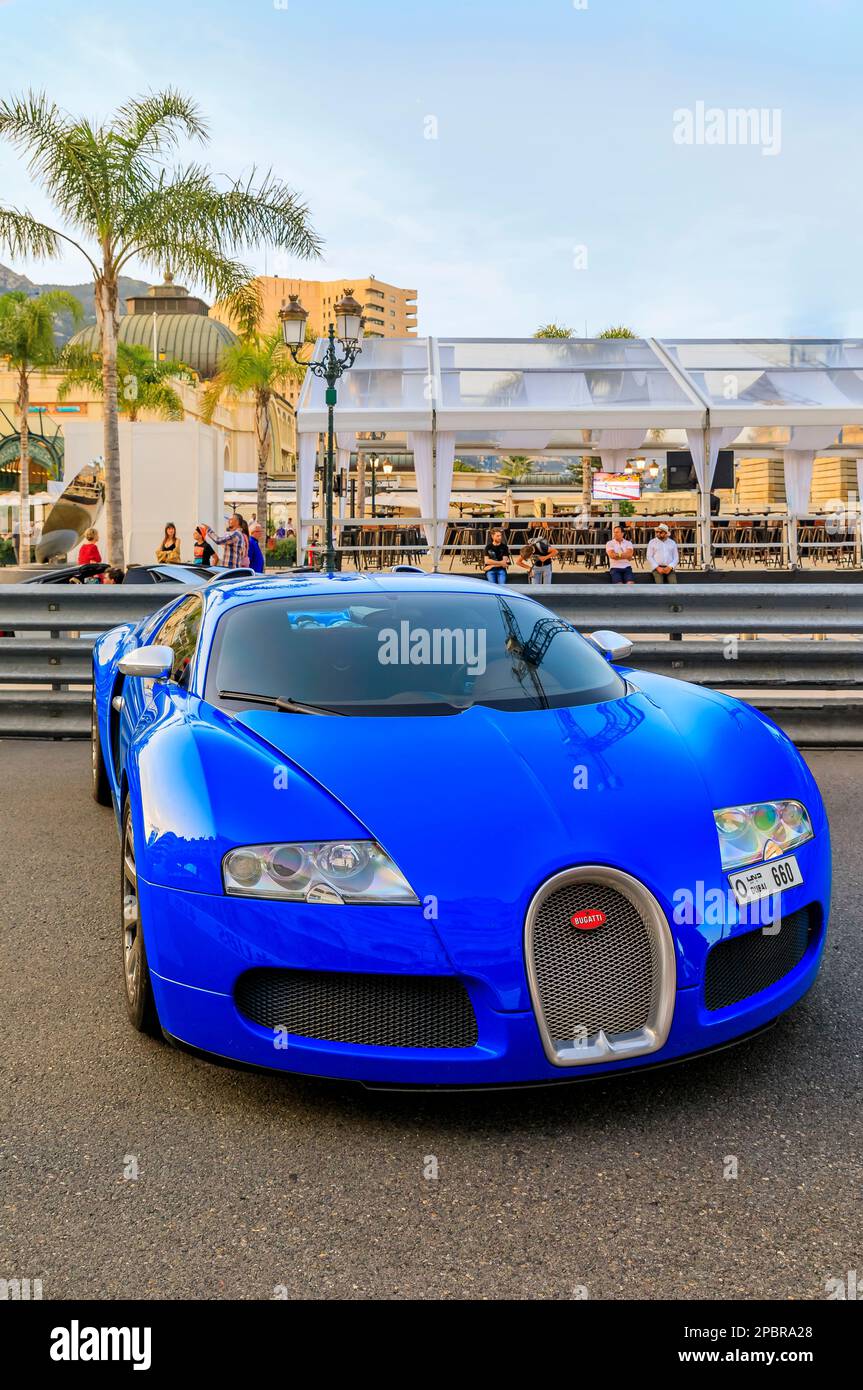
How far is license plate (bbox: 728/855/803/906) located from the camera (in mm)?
2969

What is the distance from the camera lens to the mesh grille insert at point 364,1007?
9.00 ft

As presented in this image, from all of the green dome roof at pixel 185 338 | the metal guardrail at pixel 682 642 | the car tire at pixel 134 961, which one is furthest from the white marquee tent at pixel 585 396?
the green dome roof at pixel 185 338

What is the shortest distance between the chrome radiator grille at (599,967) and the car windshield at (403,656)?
0.99 meters

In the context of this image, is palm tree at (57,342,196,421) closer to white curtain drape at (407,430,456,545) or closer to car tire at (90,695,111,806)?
white curtain drape at (407,430,456,545)

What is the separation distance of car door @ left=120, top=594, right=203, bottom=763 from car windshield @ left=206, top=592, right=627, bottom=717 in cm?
20

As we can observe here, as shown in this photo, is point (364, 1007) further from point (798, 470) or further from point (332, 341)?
point (798, 470)

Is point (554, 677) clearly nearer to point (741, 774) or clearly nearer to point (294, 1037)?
point (741, 774)

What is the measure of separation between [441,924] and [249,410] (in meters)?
72.8

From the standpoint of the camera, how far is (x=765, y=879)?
3.05m

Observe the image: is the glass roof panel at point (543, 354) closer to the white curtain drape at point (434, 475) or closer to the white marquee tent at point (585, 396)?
the white marquee tent at point (585, 396)

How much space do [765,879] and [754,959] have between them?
20cm

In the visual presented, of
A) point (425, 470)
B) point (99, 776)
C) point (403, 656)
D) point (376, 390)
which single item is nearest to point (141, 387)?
point (376, 390)

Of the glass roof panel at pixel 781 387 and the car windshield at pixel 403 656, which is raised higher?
the glass roof panel at pixel 781 387

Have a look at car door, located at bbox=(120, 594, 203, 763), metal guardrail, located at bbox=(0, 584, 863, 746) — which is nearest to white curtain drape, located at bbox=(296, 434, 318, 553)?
metal guardrail, located at bbox=(0, 584, 863, 746)
